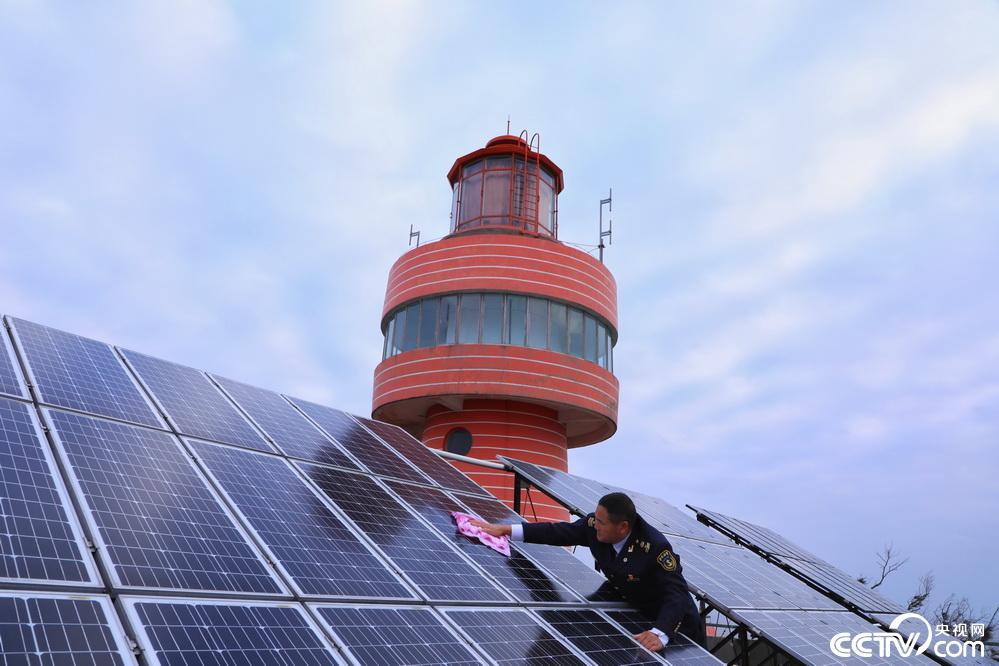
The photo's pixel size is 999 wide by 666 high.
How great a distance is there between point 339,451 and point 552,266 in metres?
15.1

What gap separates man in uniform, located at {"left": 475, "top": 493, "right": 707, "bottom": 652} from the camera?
6.51m

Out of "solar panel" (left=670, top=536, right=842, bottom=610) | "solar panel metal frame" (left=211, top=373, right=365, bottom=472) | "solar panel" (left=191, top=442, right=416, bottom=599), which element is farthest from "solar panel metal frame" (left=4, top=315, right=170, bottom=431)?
"solar panel" (left=670, top=536, right=842, bottom=610)

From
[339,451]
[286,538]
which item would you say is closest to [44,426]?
[286,538]

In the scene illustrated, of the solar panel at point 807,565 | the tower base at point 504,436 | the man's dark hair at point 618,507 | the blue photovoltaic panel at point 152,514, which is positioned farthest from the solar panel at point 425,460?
the tower base at point 504,436

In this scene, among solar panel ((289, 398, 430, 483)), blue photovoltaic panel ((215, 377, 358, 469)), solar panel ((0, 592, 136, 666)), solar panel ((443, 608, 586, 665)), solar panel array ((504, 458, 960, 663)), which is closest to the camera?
solar panel ((0, 592, 136, 666))

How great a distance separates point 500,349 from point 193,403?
14141mm

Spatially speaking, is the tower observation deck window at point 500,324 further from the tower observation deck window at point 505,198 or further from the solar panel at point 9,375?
the solar panel at point 9,375

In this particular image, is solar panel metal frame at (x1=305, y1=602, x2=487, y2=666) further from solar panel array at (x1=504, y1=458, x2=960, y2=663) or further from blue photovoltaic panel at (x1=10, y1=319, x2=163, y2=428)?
solar panel array at (x1=504, y1=458, x2=960, y2=663)

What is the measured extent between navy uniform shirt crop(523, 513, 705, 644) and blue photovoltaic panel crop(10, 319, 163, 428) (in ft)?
13.9

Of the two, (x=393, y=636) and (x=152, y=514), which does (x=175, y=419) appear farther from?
(x=393, y=636)

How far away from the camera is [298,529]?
213 inches

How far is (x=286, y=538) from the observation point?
5.18 m

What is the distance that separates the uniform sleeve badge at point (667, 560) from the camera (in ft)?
21.5

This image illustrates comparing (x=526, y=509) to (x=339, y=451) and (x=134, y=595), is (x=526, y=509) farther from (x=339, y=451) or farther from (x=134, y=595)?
(x=134, y=595)
